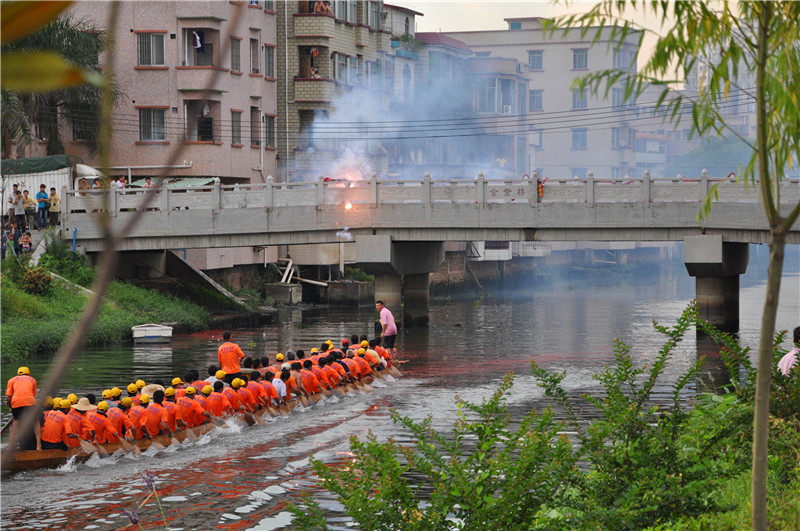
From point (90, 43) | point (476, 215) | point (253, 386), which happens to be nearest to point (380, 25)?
point (90, 43)

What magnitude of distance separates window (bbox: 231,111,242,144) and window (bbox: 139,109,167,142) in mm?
3604

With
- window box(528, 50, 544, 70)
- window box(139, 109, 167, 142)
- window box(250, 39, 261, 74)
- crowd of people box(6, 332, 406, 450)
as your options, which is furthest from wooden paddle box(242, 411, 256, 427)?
window box(528, 50, 544, 70)

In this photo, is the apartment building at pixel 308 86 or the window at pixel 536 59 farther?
the window at pixel 536 59

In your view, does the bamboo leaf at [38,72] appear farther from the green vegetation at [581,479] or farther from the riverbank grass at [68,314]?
the riverbank grass at [68,314]

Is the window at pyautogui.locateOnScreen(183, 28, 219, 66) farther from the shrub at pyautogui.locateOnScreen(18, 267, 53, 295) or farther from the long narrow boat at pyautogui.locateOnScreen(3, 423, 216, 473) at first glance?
the long narrow boat at pyautogui.locateOnScreen(3, 423, 216, 473)

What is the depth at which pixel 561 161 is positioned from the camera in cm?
10038

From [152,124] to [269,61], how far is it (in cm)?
934

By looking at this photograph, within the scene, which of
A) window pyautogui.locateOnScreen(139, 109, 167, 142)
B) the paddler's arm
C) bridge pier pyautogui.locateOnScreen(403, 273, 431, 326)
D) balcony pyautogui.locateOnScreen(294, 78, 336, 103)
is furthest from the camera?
balcony pyautogui.locateOnScreen(294, 78, 336, 103)

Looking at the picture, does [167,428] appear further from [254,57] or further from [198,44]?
[254,57]

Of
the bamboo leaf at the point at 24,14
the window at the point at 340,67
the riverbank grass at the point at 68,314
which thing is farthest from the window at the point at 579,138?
the bamboo leaf at the point at 24,14

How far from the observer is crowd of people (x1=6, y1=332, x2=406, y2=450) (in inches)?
711

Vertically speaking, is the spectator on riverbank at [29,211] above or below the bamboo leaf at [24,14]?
above

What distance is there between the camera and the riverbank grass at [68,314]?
32.5m

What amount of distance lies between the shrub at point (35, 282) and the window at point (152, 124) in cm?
1353
